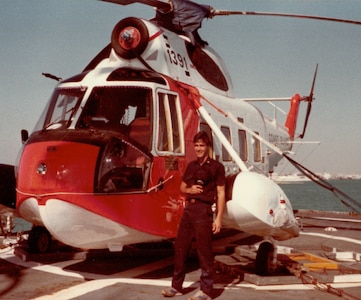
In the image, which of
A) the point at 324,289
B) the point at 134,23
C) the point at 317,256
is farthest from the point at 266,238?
the point at 134,23

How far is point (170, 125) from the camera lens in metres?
6.89

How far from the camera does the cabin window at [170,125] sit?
22.2 feet

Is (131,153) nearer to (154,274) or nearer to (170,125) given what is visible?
(170,125)

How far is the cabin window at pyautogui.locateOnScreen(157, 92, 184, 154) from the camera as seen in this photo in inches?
266

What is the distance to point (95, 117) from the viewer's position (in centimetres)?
668

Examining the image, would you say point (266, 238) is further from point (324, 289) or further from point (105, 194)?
point (105, 194)

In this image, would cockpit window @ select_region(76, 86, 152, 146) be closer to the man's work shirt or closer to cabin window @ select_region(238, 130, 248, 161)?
the man's work shirt

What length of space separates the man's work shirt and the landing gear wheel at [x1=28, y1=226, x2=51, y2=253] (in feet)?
12.0

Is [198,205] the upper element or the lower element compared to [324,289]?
upper

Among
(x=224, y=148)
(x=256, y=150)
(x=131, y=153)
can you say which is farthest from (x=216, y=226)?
(x=256, y=150)

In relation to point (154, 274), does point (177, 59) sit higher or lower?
higher

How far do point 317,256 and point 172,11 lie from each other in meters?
4.92

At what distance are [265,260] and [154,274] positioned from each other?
1629mm

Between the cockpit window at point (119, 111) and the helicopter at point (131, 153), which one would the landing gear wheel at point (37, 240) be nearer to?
the helicopter at point (131, 153)
